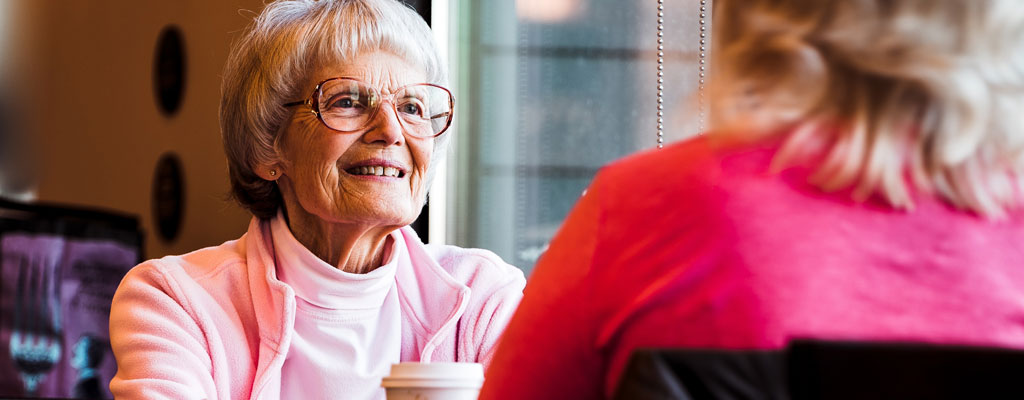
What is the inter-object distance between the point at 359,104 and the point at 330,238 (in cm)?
23

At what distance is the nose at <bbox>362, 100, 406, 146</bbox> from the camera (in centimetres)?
184

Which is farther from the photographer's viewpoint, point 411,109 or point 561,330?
point 411,109

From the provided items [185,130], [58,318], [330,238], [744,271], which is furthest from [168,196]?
[744,271]

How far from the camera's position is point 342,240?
1.85m

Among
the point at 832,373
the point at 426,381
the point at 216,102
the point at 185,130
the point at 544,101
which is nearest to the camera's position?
the point at 832,373

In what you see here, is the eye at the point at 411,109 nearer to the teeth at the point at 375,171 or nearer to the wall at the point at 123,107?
the teeth at the point at 375,171

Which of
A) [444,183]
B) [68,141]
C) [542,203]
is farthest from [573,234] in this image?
[68,141]

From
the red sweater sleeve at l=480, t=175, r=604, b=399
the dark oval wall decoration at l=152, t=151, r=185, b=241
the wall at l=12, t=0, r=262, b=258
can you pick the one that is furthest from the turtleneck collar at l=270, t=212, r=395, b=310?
the dark oval wall decoration at l=152, t=151, r=185, b=241

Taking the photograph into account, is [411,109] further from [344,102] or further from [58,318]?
[58,318]

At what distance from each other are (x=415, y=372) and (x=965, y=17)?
609 mm

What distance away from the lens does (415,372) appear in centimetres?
109

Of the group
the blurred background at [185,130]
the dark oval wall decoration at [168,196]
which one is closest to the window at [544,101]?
the blurred background at [185,130]

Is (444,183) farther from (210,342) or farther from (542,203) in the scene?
(210,342)

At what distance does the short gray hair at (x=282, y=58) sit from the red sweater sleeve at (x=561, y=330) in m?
1.11
